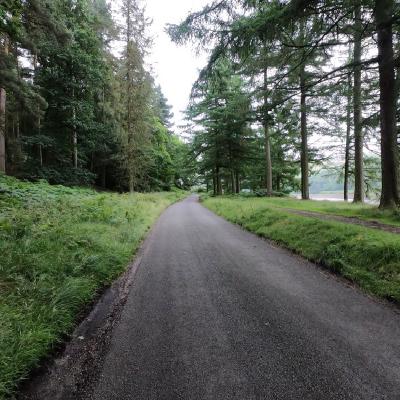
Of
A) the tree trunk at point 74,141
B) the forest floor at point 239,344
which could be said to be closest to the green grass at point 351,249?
the forest floor at point 239,344

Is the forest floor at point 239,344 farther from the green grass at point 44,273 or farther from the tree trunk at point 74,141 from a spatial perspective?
the tree trunk at point 74,141

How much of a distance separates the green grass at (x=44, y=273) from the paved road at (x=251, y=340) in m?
0.70

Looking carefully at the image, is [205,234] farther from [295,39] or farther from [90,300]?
[295,39]

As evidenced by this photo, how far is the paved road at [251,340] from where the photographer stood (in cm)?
204

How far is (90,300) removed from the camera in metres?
3.71

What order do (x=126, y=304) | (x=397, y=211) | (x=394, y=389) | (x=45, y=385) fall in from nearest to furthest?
(x=394, y=389) → (x=45, y=385) → (x=126, y=304) → (x=397, y=211)

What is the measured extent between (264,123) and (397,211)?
5.09m

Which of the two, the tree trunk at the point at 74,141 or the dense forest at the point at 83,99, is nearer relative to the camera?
the dense forest at the point at 83,99

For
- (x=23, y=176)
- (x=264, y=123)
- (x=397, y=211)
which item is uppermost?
(x=264, y=123)

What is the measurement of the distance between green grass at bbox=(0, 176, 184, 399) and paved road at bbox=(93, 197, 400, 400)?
2.31ft

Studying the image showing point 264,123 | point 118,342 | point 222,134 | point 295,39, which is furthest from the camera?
point 222,134

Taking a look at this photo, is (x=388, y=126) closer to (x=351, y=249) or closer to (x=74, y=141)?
(x=351, y=249)

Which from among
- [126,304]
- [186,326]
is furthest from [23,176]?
[186,326]

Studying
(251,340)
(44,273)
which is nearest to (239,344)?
(251,340)
